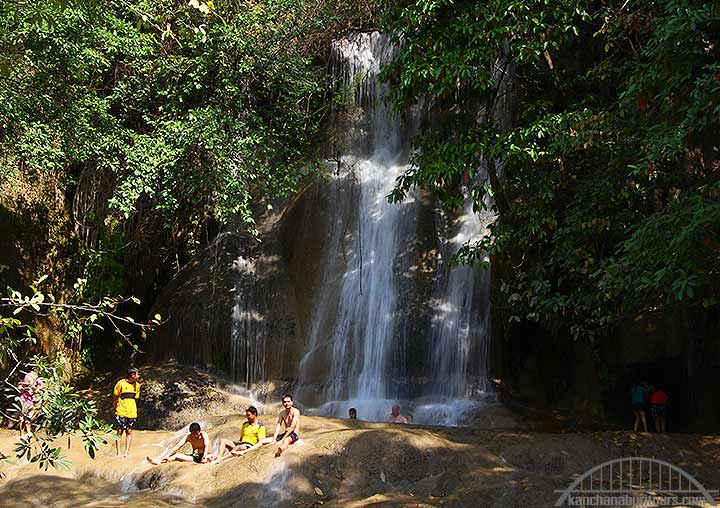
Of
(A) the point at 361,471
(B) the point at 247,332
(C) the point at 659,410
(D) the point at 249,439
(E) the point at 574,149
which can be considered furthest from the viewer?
(B) the point at 247,332

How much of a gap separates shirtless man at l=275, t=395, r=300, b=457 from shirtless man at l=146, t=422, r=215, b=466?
1030 mm

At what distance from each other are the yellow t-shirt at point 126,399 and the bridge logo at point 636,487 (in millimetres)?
6761

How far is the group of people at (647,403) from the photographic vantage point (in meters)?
12.7

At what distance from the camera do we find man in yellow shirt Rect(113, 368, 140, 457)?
36.5 feet

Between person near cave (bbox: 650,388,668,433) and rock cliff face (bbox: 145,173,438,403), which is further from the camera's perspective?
rock cliff face (bbox: 145,173,438,403)

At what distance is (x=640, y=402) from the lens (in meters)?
12.7

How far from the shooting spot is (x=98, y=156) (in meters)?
14.2

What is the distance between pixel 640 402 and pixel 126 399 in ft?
28.6

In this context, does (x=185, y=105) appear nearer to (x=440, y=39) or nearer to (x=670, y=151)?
(x=440, y=39)

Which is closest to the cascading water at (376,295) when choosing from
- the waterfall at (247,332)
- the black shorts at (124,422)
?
the waterfall at (247,332)

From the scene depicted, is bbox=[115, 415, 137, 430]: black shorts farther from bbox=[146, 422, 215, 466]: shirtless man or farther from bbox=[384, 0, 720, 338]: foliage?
bbox=[384, 0, 720, 338]: foliage

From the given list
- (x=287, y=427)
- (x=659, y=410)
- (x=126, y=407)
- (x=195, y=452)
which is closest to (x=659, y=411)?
(x=659, y=410)

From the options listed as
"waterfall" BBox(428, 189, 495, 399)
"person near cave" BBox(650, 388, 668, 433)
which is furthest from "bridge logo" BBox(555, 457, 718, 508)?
"waterfall" BBox(428, 189, 495, 399)

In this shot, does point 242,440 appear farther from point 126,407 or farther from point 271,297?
point 271,297
